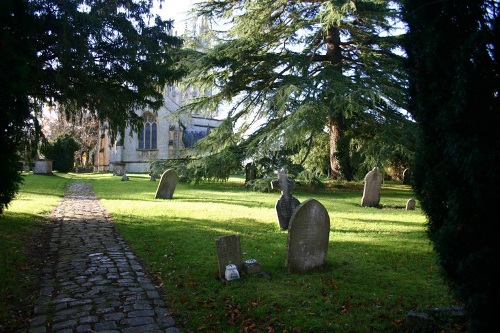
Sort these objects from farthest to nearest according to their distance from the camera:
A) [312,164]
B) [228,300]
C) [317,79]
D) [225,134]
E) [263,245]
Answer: [312,164] → [225,134] → [317,79] → [263,245] → [228,300]

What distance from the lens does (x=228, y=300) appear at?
5.22 metres

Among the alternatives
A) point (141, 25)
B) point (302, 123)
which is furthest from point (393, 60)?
point (141, 25)

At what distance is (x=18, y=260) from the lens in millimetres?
6828

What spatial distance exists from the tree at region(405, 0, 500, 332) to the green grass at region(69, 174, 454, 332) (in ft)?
3.18

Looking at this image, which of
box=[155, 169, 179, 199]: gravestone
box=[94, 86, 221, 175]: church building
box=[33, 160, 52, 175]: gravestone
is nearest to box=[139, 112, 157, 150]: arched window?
box=[94, 86, 221, 175]: church building

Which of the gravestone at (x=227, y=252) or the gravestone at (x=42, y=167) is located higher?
the gravestone at (x=42, y=167)

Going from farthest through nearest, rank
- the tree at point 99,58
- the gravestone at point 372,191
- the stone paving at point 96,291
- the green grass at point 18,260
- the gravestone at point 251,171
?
the gravestone at point 251,171 → the gravestone at point 372,191 → the tree at point 99,58 → the green grass at point 18,260 → the stone paving at point 96,291

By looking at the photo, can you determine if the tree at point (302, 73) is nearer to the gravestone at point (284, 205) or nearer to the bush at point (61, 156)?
the gravestone at point (284, 205)

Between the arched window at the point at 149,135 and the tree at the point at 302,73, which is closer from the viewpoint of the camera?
the tree at the point at 302,73

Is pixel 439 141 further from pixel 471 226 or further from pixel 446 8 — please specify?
pixel 446 8

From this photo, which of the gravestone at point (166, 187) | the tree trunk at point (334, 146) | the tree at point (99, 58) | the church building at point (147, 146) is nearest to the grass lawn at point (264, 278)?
the tree at point (99, 58)

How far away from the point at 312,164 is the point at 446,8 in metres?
23.8

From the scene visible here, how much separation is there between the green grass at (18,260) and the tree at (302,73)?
1093cm

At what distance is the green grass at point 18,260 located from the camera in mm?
4789
